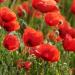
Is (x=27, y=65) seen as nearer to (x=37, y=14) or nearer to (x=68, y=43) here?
(x=68, y=43)

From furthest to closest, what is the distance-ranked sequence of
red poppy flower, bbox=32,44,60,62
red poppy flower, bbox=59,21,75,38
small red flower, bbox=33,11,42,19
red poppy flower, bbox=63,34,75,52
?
small red flower, bbox=33,11,42,19 → red poppy flower, bbox=59,21,75,38 → red poppy flower, bbox=63,34,75,52 → red poppy flower, bbox=32,44,60,62

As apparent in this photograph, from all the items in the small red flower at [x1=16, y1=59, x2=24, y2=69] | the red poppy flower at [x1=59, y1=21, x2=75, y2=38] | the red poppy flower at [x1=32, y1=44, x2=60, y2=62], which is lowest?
the small red flower at [x1=16, y1=59, x2=24, y2=69]

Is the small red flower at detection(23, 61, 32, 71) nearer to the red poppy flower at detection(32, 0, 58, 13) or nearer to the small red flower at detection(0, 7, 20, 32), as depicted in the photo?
the small red flower at detection(0, 7, 20, 32)

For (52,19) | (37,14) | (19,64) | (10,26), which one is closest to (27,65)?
(19,64)

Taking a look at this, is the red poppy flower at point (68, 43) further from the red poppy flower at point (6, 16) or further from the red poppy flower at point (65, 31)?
the red poppy flower at point (6, 16)

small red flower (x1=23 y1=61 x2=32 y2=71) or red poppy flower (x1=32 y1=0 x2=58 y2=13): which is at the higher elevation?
red poppy flower (x1=32 y1=0 x2=58 y2=13)

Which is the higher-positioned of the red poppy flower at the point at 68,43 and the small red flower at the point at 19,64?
the red poppy flower at the point at 68,43

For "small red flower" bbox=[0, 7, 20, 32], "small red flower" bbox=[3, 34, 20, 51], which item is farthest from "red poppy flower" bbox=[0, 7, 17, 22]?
"small red flower" bbox=[3, 34, 20, 51]

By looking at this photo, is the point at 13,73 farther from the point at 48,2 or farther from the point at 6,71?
the point at 48,2

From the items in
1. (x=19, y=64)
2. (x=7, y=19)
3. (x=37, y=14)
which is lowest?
(x=37, y=14)

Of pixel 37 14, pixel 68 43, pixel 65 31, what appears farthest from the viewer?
pixel 37 14

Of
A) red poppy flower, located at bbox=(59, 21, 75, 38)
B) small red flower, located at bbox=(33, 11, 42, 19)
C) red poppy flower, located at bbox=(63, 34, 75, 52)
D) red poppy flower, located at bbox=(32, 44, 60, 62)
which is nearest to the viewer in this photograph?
red poppy flower, located at bbox=(32, 44, 60, 62)

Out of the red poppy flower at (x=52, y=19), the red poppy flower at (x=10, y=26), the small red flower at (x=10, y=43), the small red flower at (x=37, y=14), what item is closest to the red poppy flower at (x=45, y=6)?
the red poppy flower at (x=52, y=19)

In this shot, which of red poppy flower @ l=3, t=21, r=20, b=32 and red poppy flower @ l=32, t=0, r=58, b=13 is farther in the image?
red poppy flower @ l=32, t=0, r=58, b=13
